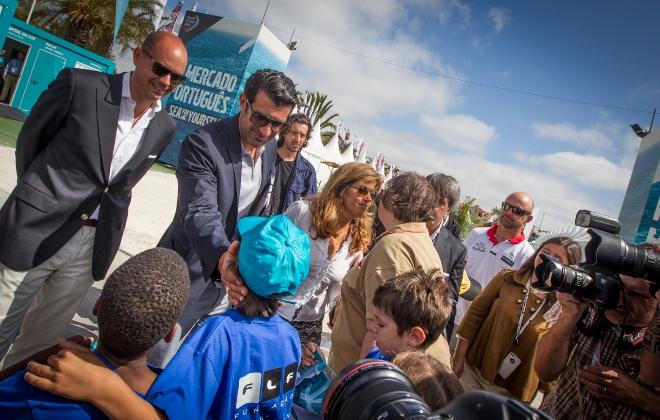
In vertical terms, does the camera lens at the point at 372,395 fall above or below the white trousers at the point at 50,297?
above

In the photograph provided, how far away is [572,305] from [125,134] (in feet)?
8.69

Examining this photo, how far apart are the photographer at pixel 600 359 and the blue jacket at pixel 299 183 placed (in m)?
2.49

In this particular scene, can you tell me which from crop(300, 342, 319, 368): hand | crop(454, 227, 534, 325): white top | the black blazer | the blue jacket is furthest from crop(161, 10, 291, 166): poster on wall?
crop(300, 342, 319, 368): hand

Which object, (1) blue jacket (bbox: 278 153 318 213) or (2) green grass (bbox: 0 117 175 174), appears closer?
(1) blue jacket (bbox: 278 153 318 213)

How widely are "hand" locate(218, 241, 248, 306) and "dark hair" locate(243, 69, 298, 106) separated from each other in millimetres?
1153

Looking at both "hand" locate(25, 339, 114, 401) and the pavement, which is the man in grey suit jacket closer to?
"hand" locate(25, 339, 114, 401)

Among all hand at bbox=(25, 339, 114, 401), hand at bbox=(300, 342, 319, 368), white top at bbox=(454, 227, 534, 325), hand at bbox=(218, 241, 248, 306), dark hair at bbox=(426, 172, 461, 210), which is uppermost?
dark hair at bbox=(426, 172, 461, 210)

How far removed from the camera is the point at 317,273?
2.60 m

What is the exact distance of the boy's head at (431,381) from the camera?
1.32 metres

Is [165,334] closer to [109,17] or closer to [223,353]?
[223,353]

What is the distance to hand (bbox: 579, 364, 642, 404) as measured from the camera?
6.04 feet

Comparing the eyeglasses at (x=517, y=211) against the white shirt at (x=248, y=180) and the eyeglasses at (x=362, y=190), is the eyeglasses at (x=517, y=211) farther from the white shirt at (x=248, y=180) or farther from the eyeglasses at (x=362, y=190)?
the white shirt at (x=248, y=180)

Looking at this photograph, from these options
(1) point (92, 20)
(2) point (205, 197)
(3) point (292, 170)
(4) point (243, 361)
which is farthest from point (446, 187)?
(1) point (92, 20)

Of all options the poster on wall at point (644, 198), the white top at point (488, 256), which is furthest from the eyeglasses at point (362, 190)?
the poster on wall at point (644, 198)
